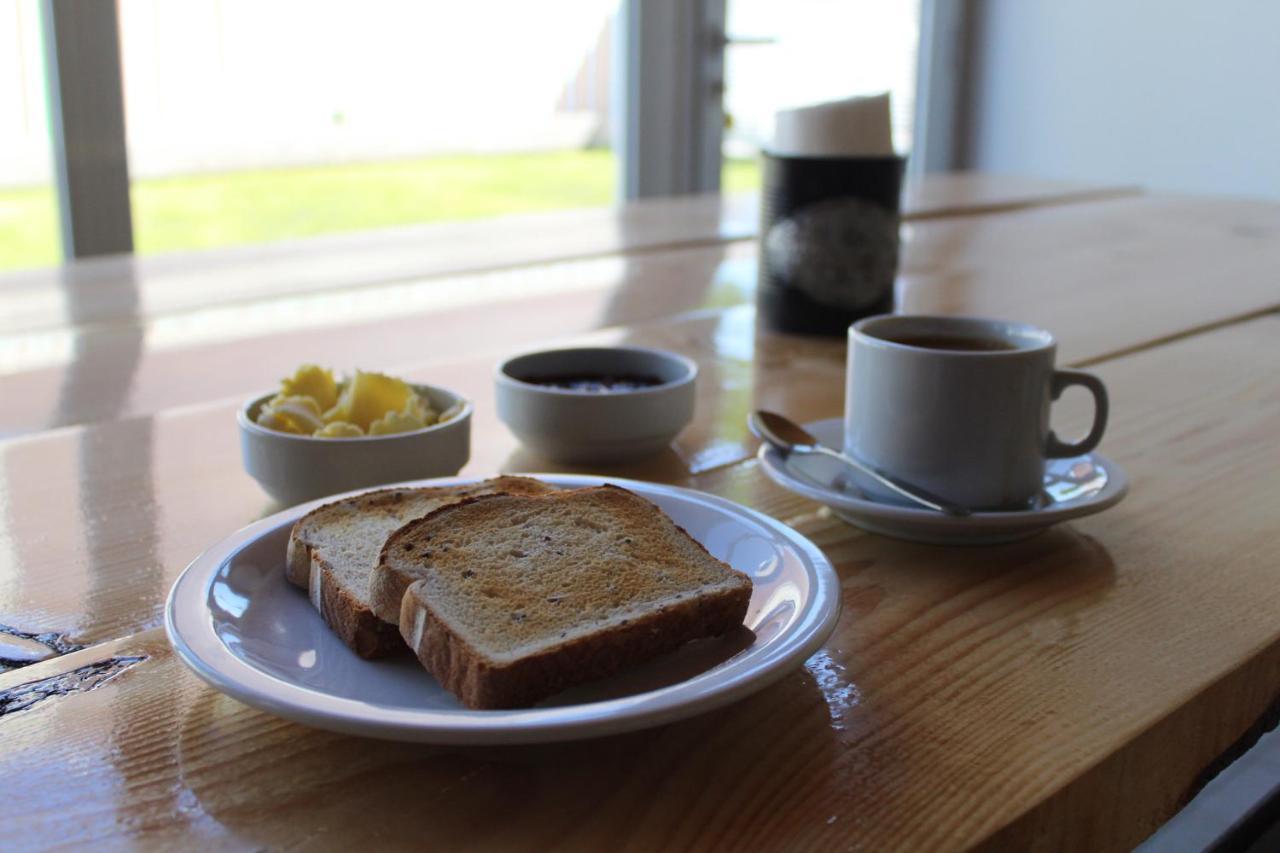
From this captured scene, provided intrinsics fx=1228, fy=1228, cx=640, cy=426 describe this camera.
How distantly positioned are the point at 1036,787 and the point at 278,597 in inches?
13.3

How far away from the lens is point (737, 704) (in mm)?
517

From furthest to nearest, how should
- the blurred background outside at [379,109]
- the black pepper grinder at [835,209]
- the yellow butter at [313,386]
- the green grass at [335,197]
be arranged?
the green grass at [335,197]
the blurred background outside at [379,109]
the black pepper grinder at [835,209]
the yellow butter at [313,386]

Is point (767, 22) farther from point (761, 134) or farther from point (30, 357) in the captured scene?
point (30, 357)

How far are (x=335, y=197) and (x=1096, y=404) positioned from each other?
662 cm

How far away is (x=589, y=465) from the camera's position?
0.83 metres

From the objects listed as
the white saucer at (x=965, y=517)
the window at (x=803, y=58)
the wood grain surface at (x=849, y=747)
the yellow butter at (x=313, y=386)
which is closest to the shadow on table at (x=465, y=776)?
the wood grain surface at (x=849, y=747)

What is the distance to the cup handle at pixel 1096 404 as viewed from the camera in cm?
71

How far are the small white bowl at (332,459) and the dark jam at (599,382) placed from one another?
0.14 meters

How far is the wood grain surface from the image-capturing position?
437mm

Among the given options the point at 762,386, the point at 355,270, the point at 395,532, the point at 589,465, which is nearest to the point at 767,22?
the point at 355,270

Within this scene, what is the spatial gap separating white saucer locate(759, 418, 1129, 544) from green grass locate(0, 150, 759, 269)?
520 centimetres

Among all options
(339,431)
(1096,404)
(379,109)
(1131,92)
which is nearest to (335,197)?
(379,109)

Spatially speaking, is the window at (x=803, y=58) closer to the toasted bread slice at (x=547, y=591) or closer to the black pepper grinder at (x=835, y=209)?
the black pepper grinder at (x=835, y=209)

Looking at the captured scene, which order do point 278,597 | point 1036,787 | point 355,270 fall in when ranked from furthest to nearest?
point 355,270
point 278,597
point 1036,787
